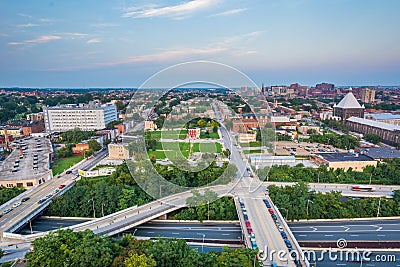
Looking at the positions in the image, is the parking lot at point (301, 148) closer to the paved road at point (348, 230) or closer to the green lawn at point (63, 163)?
the paved road at point (348, 230)

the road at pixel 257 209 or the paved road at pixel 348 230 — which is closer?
the road at pixel 257 209

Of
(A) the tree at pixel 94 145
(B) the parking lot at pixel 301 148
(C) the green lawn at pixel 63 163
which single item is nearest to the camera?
(C) the green lawn at pixel 63 163

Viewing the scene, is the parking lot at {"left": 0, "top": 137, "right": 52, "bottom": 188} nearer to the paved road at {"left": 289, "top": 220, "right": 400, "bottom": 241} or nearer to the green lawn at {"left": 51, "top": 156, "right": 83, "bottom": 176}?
the green lawn at {"left": 51, "top": 156, "right": 83, "bottom": 176}

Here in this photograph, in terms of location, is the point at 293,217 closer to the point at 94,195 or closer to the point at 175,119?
the point at 175,119

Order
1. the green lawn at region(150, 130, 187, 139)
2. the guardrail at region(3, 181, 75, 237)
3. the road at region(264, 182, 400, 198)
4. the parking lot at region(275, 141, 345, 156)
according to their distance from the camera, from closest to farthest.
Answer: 1. the guardrail at region(3, 181, 75, 237)
2. the road at region(264, 182, 400, 198)
3. the green lawn at region(150, 130, 187, 139)
4. the parking lot at region(275, 141, 345, 156)

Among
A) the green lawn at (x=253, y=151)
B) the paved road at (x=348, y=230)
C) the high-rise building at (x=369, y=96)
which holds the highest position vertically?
the high-rise building at (x=369, y=96)

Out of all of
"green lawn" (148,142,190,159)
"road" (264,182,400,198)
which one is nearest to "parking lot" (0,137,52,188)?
"green lawn" (148,142,190,159)

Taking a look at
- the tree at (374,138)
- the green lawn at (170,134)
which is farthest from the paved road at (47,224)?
the tree at (374,138)
